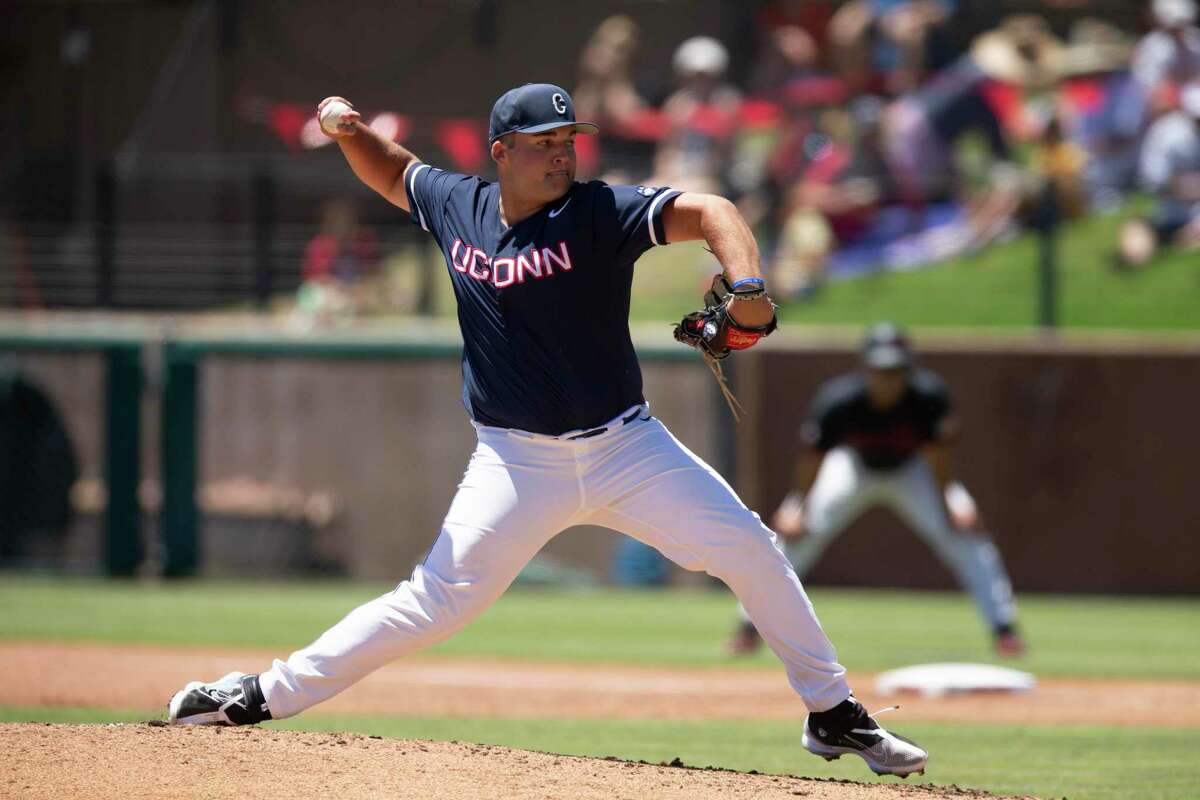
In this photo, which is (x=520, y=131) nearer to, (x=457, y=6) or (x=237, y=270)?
(x=237, y=270)

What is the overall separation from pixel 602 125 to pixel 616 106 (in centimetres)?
28

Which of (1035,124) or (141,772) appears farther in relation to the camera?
(1035,124)

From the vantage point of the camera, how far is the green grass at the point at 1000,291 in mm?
15422

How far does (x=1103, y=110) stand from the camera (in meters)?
16.6

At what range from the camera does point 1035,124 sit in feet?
54.5

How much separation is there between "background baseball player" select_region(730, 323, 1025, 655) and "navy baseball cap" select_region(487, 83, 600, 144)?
5.46 m

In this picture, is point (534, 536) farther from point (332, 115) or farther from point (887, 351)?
point (887, 351)

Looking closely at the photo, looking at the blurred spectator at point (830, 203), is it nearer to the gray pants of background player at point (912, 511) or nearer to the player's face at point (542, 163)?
the gray pants of background player at point (912, 511)

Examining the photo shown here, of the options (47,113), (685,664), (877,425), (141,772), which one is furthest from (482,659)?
(47,113)

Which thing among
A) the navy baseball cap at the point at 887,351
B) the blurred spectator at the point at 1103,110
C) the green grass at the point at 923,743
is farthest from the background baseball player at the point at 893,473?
the blurred spectator at the point at 1103,110

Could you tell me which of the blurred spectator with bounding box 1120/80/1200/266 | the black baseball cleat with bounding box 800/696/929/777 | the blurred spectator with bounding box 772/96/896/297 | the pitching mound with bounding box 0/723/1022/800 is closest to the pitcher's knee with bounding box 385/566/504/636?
the pitching mound with bounding box 0/723/1022/800

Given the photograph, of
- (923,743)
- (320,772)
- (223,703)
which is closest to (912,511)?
(923,743)

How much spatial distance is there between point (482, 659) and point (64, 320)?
705 centimetres

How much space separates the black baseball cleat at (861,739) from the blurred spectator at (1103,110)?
450 inches
